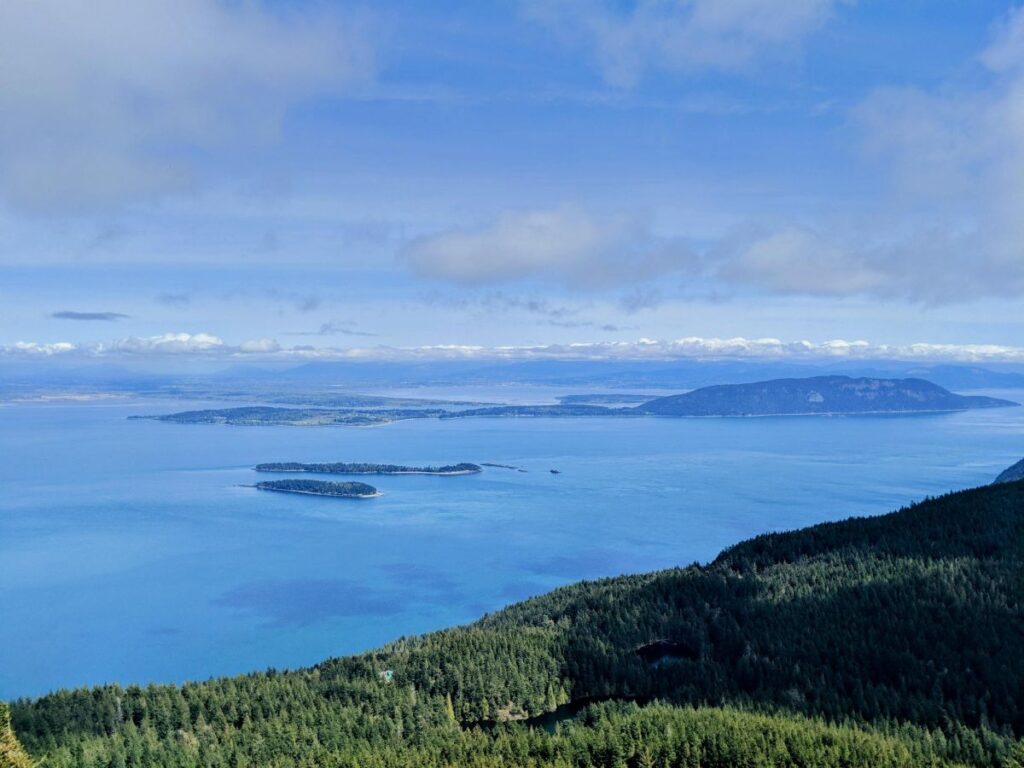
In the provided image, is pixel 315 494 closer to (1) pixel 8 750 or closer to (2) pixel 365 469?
(2) pixel 365 469

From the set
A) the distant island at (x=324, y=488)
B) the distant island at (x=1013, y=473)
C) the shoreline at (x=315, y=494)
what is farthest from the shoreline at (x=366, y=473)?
the distant island at (x=1013, y=473)

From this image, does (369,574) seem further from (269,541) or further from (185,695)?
(185,695)

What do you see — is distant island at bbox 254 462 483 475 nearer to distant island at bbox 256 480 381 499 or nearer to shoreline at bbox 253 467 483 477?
shoreline at bbox 253 467 483 477

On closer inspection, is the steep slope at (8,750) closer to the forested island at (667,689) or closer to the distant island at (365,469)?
the forested island at (667,689)

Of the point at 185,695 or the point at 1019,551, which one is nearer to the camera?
the point at 185,695

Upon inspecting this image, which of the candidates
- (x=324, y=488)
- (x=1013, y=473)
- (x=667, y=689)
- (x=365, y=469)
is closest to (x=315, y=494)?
(x=324, y=488)

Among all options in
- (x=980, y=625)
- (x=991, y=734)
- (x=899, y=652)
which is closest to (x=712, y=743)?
(x=991, y=734)
